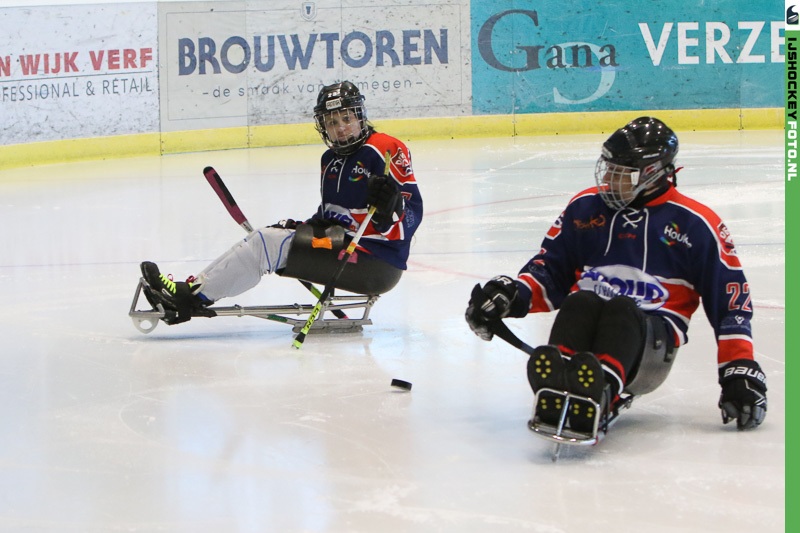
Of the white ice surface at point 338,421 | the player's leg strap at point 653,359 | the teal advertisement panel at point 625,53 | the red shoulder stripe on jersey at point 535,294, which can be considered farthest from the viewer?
the teal advertisement panel at point 625,53

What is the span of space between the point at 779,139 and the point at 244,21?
18.2 ft

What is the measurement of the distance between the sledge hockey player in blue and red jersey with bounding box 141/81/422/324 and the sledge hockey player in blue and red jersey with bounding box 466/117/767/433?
1.17 m

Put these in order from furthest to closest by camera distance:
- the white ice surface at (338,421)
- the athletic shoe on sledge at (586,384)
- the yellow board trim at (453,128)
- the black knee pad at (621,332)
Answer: the yellow board trim at (453,128)
the black knee pad at (621,332)
the athletic shoe on sledge at (586,384)
the white ice surface at (338,421)

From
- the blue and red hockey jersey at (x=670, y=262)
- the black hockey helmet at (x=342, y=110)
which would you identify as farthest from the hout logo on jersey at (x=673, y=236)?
the black hockey helmet at (x=342, y=110)

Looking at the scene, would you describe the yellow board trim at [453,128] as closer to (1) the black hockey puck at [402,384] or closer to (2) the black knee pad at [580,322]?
(1) the black hockey puck at [402,384]

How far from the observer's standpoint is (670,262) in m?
3.35

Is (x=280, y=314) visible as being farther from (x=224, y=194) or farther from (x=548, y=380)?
(x=548, y=380)

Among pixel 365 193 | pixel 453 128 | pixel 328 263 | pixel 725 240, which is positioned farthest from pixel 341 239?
pixel 453 128

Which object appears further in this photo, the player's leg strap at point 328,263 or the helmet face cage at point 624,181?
the player's leg strap at point 328,263

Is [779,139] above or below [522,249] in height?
above

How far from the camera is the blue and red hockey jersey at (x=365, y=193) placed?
4.66 meters

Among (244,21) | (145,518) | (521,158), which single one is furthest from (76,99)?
(145,518)

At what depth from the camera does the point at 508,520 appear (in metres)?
2.68

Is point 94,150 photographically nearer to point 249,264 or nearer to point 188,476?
point 249,264
